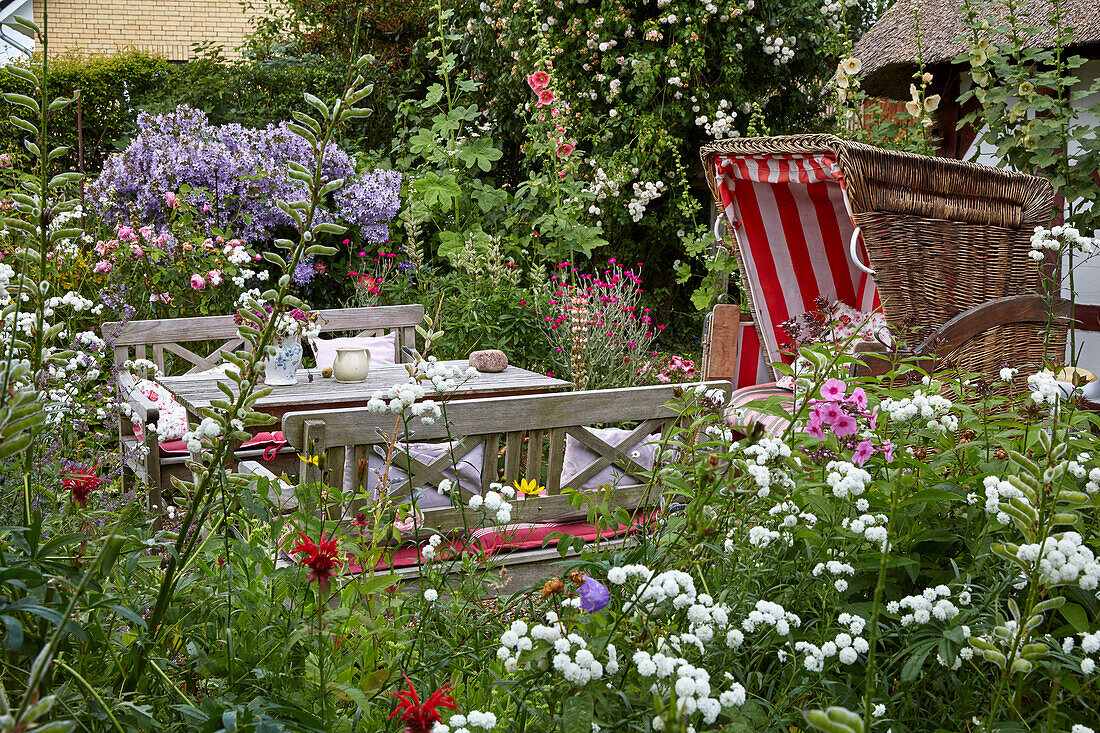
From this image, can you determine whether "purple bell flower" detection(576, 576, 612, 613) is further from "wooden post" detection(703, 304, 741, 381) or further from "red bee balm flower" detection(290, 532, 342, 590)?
"wooden post" detection(703, 304, 741, 381)

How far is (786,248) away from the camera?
4238mm

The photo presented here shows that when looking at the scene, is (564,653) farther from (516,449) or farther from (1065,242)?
(516,449)

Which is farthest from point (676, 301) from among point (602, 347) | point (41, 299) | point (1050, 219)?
point (41, 299)

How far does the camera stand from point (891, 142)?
5152 mm

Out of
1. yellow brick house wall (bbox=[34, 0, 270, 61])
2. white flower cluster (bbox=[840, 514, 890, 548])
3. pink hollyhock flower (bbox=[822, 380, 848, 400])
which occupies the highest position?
yellow brick house wall (bbox=[34, 0, 270, 61])

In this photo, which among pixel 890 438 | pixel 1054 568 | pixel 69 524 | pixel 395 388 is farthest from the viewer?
pixel 890 438

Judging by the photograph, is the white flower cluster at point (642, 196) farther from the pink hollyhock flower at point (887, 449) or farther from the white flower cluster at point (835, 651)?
the white flower cluster at point (835, 651)

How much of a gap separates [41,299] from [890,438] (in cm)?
142

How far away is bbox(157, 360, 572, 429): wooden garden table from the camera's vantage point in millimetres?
3553

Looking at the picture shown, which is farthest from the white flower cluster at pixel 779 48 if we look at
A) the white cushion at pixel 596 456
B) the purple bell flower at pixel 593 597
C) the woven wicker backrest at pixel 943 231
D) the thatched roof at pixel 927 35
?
the purple bell flower at pixel 593 597

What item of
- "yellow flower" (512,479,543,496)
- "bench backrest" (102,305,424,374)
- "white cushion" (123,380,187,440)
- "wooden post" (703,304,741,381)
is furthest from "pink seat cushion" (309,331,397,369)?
"yellow flower" (512,479,543,496)

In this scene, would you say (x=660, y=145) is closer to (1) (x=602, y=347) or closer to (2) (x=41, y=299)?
(1) (x=602, y=347)

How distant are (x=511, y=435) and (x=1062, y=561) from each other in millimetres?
1768

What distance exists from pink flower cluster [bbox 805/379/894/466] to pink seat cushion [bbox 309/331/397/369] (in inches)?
115
